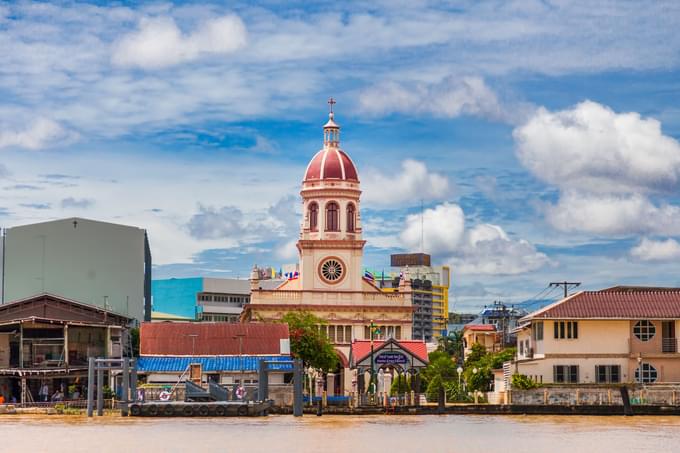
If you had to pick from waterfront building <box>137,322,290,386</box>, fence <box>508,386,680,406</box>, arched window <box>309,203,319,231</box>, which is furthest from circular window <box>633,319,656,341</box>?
arched window <box>309,203,319,231</box>

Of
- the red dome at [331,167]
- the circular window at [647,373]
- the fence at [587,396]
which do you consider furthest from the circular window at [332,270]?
the fence at [587,396]

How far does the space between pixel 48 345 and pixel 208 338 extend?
12.0 metres

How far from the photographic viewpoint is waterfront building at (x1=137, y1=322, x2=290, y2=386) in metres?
82.8

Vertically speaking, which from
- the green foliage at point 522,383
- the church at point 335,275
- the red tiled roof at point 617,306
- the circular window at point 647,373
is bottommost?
the green foliage at point 522,383

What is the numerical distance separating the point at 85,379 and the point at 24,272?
1432 inches

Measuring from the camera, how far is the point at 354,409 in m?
73.5

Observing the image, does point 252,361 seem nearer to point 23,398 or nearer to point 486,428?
point 23,398

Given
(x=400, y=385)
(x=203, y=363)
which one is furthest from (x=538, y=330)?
(x=203, y=363)

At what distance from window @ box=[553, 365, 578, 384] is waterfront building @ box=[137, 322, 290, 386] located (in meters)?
17.7

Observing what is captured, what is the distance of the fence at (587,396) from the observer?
74.6m

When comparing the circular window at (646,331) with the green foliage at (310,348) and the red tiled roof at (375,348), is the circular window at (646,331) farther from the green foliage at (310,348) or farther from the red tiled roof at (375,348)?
the green foliage at (310,348)

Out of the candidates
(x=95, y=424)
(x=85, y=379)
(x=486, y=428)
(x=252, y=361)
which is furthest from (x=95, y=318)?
(x=486, y=428)

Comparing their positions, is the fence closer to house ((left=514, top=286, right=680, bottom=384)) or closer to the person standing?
house ((left=514, top=286, right=680, bottom=384))

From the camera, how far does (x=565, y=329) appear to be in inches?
3179
